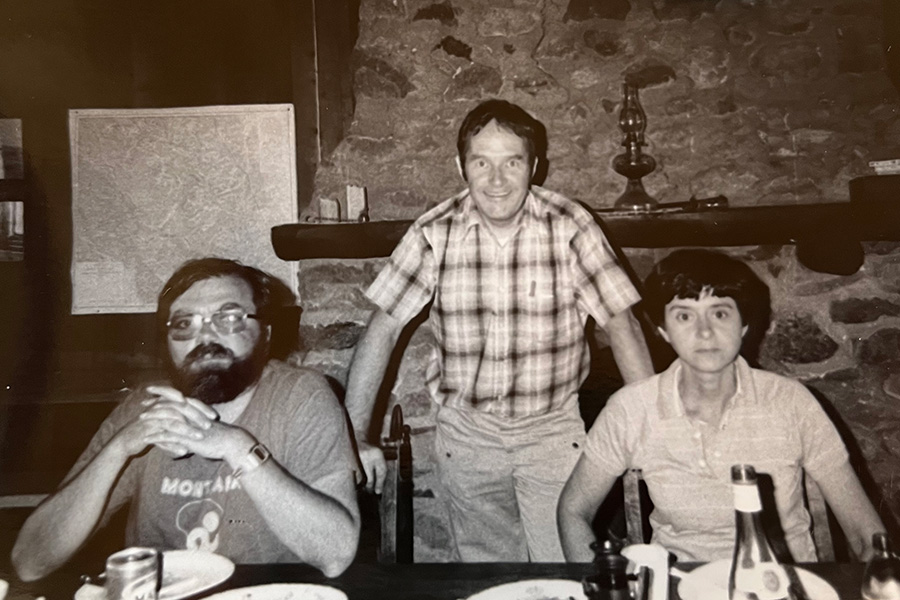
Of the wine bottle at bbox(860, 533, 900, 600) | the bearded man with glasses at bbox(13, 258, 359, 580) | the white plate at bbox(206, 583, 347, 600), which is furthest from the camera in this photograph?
the bearded man with glasses at bbox(13, 258, 359, 580)

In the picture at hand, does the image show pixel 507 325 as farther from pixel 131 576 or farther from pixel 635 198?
pixel 131 576

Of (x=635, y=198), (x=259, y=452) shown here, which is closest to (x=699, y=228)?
(x=635, y=198)

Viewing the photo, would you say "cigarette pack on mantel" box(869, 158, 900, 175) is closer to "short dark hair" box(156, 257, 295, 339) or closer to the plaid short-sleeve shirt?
the plaid short-sleeve shirt

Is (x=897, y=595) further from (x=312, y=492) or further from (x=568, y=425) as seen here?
(x=312, y=492)

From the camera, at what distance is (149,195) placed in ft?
4.86

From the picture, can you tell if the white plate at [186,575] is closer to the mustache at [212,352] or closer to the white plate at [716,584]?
the mustache at [212,352]

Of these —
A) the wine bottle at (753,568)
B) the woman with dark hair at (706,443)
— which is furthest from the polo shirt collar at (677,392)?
the wine bottle at (753,568)

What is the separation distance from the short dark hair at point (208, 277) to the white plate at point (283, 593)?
2.10 ft

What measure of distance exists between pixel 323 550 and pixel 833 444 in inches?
41.5

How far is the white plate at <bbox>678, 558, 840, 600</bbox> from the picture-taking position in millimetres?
884

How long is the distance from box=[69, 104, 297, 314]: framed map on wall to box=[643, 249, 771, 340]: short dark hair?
105cm

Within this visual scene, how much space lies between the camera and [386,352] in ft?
5.22

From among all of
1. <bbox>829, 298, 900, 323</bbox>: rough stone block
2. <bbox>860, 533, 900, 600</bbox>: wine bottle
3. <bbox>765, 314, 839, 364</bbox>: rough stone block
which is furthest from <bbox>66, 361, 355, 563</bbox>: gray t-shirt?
<bbox>829, 298, 900, 323</bbox>: rough stone block

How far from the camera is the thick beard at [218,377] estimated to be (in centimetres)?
135
